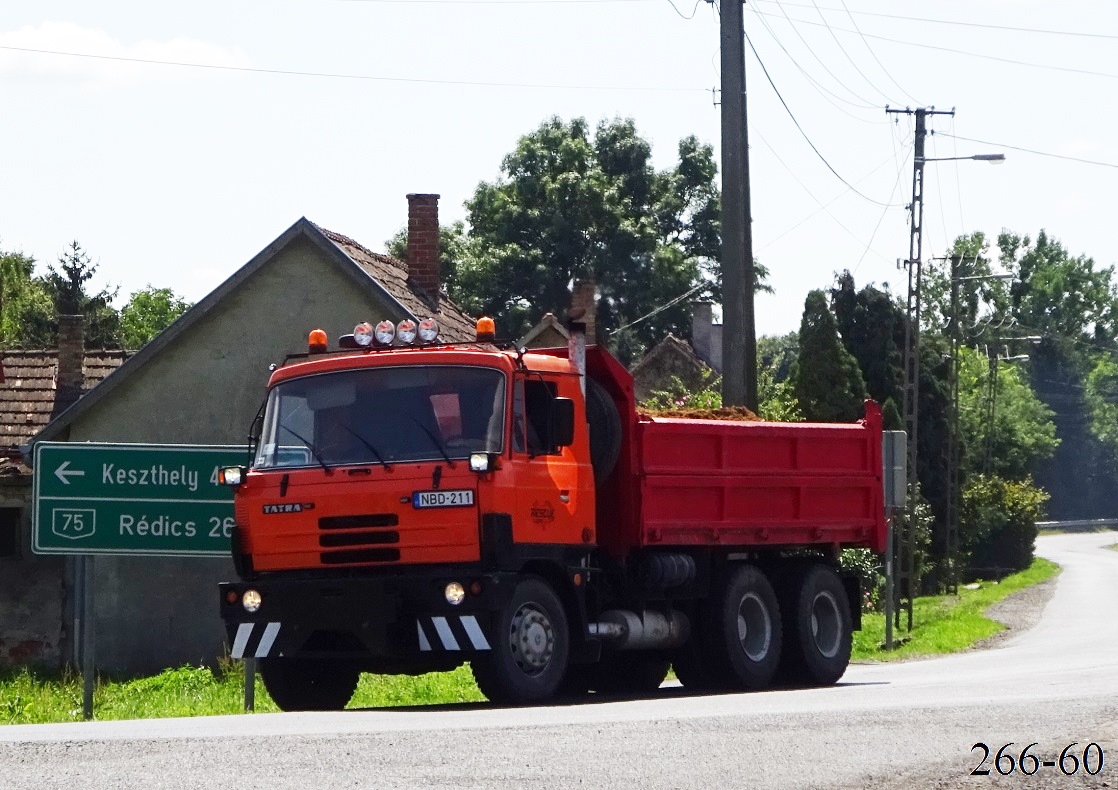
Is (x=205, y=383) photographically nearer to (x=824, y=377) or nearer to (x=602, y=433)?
(x=602, y=433)

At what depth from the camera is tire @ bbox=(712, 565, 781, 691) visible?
1606cm

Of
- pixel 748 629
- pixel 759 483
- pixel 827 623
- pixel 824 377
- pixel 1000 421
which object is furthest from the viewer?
pixel 1000 421

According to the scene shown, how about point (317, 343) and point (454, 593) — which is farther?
point (317, 343)

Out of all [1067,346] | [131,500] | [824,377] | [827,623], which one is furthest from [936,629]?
[1067,346]

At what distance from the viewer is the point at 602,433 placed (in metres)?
15.0

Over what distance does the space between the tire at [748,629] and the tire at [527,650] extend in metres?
2.42

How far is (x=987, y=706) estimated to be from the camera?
39.5ft

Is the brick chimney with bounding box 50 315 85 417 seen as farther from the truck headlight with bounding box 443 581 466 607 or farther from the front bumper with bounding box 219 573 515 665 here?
the truck headlight with bounding box 443 581 466 607

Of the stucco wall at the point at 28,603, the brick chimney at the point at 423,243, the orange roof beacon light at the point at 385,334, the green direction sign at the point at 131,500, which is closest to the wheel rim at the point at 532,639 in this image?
the orange roof beacon light at the point at 385,334

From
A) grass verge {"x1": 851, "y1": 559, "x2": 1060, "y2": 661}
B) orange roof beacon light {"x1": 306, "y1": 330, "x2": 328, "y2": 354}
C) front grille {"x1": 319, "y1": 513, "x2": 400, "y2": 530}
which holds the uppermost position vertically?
orange roof beacon light {"x1": 306, "y1": 330, "x2": 328, "y2": 354}

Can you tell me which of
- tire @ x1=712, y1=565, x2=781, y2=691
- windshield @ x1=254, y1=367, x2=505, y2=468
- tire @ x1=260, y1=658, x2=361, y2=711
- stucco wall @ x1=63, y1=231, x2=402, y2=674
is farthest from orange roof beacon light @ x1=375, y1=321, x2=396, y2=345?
stucco wall @ x1=63, y1=231, x2=402, y2=674

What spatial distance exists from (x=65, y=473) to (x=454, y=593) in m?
4.21

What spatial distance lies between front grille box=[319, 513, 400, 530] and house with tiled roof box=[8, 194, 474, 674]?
1562 cm

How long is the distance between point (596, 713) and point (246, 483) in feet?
11.6
